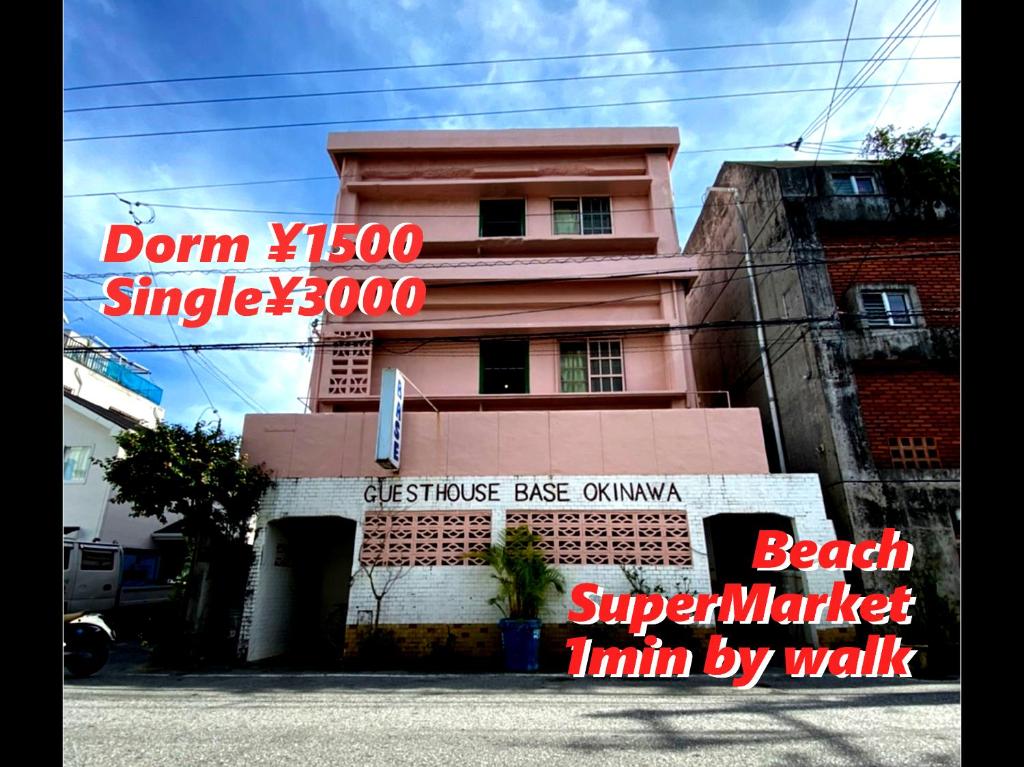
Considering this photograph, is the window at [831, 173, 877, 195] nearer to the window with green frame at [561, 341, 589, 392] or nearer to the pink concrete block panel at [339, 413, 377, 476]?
the window with green frame at [561, 341, 589, 392]

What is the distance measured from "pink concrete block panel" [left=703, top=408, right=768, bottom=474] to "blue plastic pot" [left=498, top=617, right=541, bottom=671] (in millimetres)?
4635

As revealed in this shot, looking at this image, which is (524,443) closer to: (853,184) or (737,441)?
(737,441)

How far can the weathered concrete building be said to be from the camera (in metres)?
10.1

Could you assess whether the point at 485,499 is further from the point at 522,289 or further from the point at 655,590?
the point at 522,289

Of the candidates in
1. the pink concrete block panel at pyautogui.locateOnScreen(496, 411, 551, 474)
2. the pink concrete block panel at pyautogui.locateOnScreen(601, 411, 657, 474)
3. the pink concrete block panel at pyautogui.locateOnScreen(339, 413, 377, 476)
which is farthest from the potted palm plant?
the pink concrete block panel at pyautogui.locateOnScreen(339, 413, 377, 476)

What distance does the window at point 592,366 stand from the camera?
12469 mm

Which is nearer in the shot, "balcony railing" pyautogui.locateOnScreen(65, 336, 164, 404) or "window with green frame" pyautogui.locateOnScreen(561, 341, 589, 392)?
"window with green frame" pyautogui.locateOnScreen(561, 341, 589, 392)

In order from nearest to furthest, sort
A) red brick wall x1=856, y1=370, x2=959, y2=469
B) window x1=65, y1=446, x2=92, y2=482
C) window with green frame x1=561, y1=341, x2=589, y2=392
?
red brick wall x1=856, y1=370, x2=959, y2=469, window with green frame x1=561, y1=341, x2=589, y2=392, window x1=65, y1=446, x2=92, y2=482

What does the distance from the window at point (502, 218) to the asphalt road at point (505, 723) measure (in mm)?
10424

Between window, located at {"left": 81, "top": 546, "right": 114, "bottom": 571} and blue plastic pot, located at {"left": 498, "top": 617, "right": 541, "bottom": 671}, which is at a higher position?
window, located at {"left": 81, "top": 546, "right": 114, "bottom": 571}
